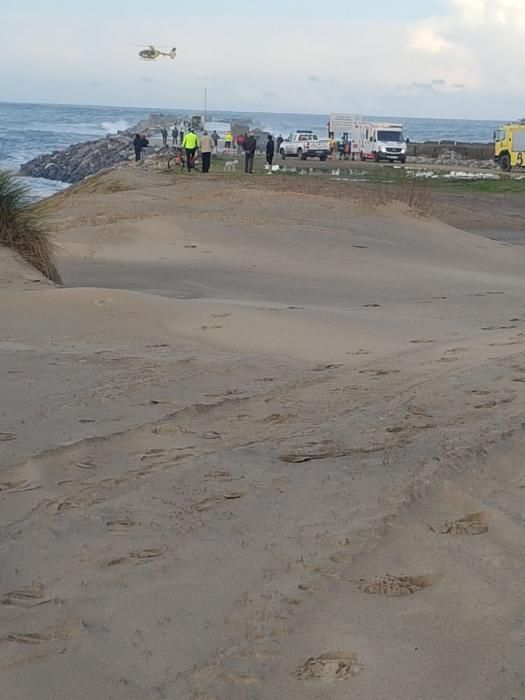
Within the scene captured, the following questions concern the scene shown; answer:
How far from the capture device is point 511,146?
48.4m

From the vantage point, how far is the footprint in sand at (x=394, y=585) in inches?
134

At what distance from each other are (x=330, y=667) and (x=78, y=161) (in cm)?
5682

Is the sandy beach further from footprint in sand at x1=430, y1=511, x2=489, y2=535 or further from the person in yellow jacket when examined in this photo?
the person in yellow jacket

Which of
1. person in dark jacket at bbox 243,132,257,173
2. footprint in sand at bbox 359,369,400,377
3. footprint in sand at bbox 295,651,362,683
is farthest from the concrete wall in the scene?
footprint in sand at bbox 295,651,362,683

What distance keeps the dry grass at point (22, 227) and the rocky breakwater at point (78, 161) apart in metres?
41.8

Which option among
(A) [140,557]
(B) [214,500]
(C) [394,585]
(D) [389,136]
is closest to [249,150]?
(D) [389,136]

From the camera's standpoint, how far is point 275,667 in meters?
2.98

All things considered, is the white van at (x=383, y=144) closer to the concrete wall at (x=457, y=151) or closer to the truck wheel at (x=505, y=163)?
the truck wheel at (x=505, y=163)

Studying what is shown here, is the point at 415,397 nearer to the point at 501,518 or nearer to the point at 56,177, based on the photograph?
the point at 501,518

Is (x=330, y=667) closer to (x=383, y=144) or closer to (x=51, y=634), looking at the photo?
(x=51, y=634)

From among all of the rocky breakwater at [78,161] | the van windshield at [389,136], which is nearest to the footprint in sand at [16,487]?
the rocky breakwater at [78,161]

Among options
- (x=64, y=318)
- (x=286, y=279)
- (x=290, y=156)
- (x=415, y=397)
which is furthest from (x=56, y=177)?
(x=415, y=397)

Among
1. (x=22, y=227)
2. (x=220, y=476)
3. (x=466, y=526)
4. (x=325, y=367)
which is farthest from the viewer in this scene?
(x=22, y=227)

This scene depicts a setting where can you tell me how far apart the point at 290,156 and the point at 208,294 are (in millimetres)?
44288
